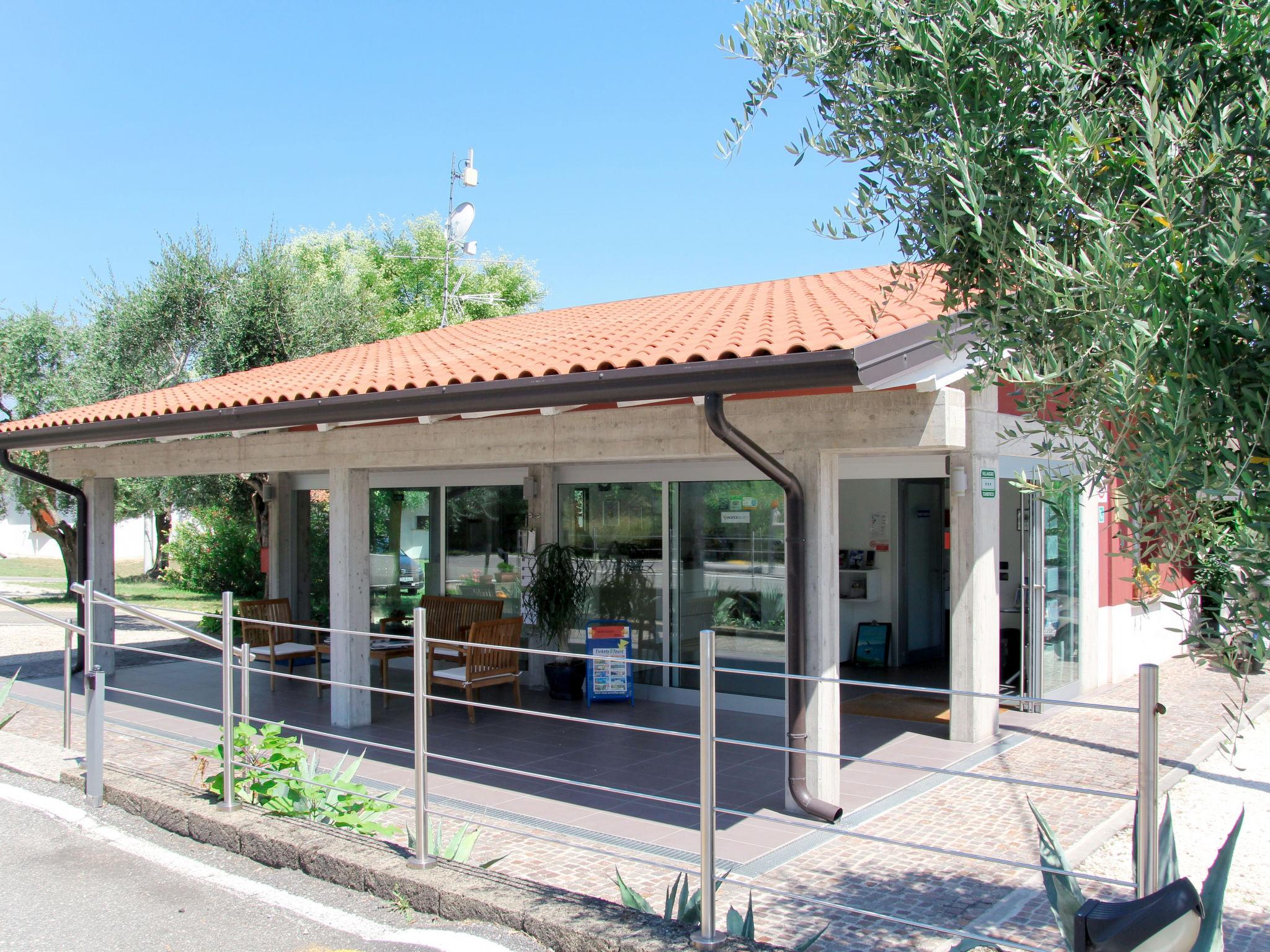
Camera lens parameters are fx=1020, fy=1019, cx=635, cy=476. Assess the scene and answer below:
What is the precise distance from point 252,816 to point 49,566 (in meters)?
32.1

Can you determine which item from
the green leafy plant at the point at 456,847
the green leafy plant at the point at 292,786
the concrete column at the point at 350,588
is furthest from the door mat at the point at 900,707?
the green leafy plant at the point at 456,847

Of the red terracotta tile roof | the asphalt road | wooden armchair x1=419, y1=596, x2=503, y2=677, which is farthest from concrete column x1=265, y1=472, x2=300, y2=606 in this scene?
the asphalt road

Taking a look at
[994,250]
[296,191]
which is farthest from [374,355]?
[296,191]

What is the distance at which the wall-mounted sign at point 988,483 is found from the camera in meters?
8.38

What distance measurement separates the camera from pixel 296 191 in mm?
42812

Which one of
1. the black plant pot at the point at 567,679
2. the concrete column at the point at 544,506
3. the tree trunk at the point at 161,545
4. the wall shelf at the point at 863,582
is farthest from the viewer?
the tree trunk at the point at 161,545

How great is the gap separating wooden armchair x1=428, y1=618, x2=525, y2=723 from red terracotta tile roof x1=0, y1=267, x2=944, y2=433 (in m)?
2.55

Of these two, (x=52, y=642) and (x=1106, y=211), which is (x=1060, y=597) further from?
(x=52, y=642)

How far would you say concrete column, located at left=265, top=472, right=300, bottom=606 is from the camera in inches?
543

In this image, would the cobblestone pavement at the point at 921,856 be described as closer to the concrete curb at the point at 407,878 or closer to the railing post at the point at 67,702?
the railing post at the point at 67,702

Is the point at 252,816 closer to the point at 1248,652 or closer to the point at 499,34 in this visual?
the point at 1248,652

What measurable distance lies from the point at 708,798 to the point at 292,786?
2.68 metres

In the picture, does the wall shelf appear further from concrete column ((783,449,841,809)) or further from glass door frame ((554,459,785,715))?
concrete column ((783,449,841,809))

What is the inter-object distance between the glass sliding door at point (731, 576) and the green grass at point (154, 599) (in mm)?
11650
